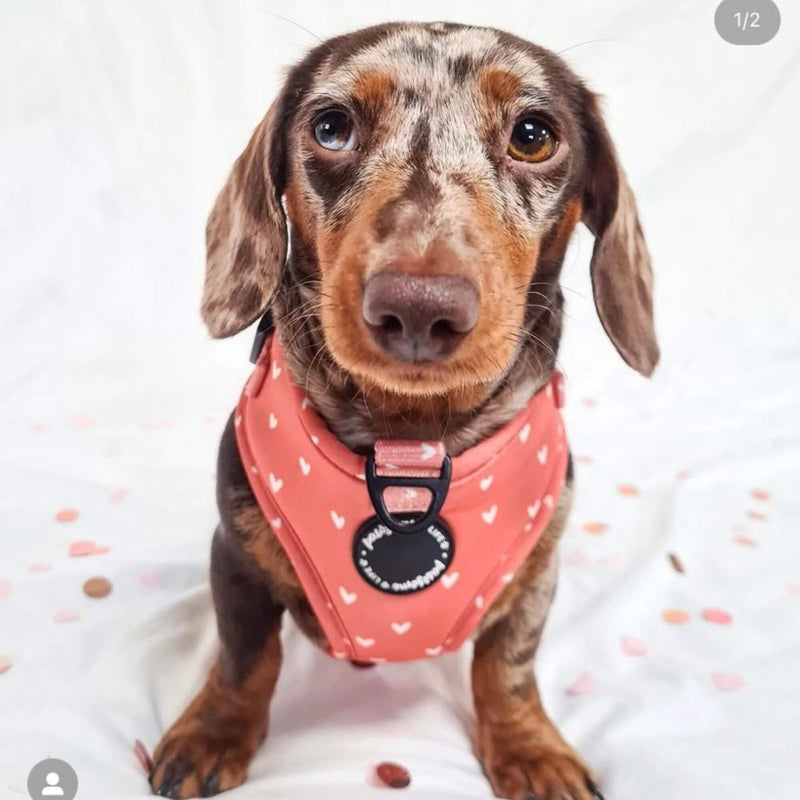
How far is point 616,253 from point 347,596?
0.76 meters

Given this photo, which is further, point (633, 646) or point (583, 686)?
point (633, 646)

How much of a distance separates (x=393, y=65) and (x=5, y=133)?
6.03 feet

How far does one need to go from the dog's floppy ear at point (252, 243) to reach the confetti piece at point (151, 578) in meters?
0.76

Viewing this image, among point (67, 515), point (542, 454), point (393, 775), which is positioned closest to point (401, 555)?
point (542, 454)

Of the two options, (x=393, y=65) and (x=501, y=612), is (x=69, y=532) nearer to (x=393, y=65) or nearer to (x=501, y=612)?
(x=501, y=612)

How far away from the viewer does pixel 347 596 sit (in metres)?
1.68

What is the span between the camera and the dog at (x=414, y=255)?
56.4 inches

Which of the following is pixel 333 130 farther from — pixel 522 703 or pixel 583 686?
pixel 583 686

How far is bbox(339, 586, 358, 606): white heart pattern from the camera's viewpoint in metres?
1.67

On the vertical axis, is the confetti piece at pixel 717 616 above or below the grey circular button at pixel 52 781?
above

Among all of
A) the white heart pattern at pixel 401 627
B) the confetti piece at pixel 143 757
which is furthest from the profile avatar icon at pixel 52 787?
the white heart pattern at pixel 401 627

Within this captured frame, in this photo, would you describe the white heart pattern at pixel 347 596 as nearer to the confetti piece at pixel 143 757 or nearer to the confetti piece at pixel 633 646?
A: the confetti piece at pixel 143 757

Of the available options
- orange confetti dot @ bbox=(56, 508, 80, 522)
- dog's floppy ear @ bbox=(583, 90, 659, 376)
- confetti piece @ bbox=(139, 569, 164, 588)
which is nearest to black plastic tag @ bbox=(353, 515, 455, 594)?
dog's floppy ear @ bbox=(583, 90, 659, 376)

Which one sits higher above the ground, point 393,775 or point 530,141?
point 530,141
